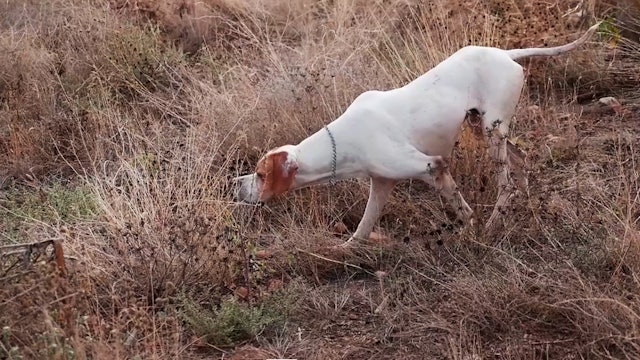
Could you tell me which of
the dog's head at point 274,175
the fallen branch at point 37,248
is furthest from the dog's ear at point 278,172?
the fallen branch at point 37,248

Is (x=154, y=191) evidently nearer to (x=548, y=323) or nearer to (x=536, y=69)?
(x=548, y=323)

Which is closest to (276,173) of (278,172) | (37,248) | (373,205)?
(278,172)

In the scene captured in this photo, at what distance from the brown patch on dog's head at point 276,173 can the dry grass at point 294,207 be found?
10.4 inches

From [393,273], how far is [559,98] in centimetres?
286

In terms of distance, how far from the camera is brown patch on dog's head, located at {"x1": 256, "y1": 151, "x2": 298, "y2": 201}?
4.11m

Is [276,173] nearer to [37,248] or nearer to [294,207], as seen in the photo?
[294,207]

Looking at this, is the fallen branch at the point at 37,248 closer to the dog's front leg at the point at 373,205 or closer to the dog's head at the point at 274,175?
the dog's head at the point at 274,175

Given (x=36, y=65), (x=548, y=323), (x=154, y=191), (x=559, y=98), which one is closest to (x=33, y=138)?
(x=36, y=65)

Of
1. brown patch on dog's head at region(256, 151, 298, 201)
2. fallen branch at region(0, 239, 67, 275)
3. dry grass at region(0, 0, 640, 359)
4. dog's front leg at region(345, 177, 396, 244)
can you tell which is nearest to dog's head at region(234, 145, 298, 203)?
brown patch on dog's head at region(256, 151, 298, 201)

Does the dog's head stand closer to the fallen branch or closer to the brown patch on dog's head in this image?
the brown patch on dog's head

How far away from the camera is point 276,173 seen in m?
4.11

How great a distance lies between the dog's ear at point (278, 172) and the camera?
4109mm

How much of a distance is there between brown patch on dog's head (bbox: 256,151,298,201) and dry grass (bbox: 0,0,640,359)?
0.26 metres

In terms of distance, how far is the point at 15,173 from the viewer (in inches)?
235
